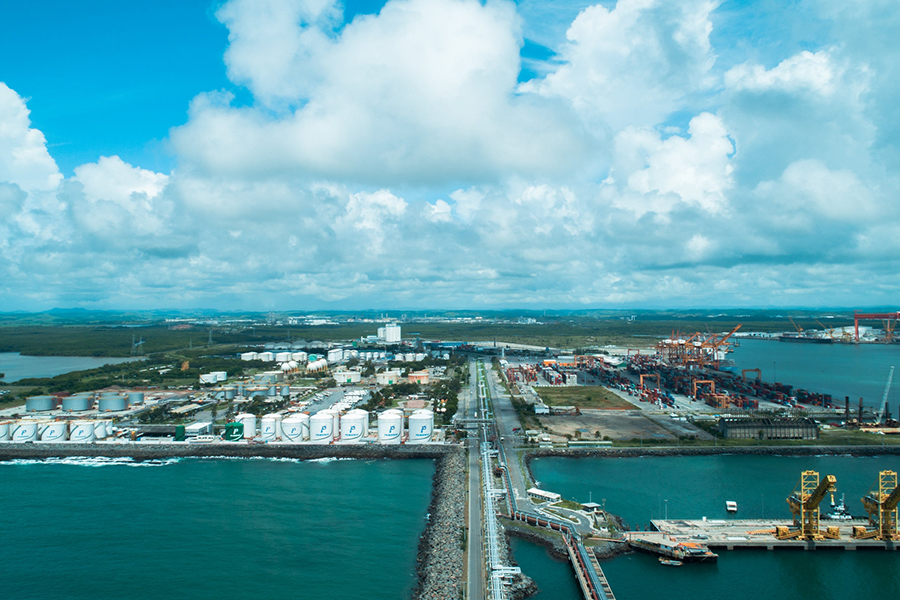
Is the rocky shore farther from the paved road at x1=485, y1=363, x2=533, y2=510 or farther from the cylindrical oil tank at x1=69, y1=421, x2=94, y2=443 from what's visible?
the paved road at x1=485, y1=363, x2=533, y2=510

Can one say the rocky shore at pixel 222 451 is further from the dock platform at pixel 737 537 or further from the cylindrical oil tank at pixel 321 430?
the dock platform at pixel 737 537

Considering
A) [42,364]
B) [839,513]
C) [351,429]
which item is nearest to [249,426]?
[351,429]

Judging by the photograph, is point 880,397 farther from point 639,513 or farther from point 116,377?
point 116,377

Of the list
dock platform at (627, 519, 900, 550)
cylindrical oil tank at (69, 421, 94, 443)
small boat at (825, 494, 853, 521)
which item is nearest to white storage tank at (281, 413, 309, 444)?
cylindrical oil tank at (69, 421, 94, 443)

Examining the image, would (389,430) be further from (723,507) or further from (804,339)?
(804,339)

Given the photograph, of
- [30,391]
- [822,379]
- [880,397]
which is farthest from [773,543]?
[30,391]

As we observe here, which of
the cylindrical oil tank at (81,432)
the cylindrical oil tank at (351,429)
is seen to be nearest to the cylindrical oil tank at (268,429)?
the cylindrical oil tank at (351,429)
